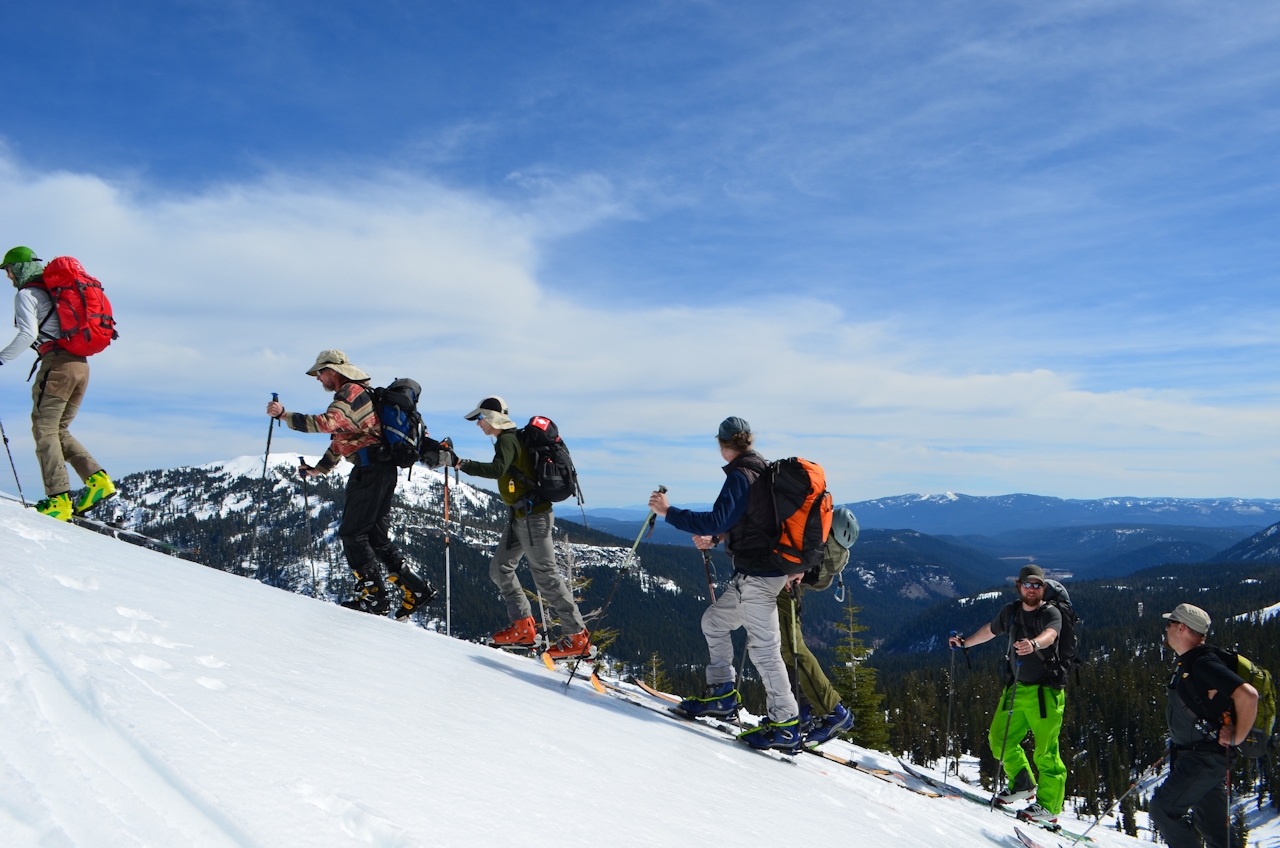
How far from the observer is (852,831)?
5.13 metres

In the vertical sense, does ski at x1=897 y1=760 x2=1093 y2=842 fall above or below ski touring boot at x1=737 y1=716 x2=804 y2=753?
below

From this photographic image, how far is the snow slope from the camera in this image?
2297 mm

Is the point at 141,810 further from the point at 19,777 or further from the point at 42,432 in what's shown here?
the point at 42,432

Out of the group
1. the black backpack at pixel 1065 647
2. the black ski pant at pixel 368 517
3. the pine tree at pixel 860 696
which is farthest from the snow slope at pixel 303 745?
the pine tree at pixel 860 696

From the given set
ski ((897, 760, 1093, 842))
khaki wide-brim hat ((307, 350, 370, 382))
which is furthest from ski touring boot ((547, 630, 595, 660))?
ski ((897, 760, 1093, 842))

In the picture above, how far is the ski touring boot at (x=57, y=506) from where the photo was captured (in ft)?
26.0

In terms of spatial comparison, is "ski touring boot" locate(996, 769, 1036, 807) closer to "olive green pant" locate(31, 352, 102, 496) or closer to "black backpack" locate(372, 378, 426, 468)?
"black backpack" locate(372, 378, 426, 468)

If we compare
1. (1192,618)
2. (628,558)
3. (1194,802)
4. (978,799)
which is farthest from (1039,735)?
(628,558)

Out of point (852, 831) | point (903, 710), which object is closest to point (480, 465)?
point (852, 831)

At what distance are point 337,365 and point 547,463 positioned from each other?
2741mm

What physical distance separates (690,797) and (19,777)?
356 centimetres

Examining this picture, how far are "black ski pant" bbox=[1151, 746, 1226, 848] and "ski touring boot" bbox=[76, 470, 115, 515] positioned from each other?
1209 centimetres

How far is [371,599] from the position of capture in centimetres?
881

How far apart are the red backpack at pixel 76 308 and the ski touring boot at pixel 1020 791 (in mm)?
12260
